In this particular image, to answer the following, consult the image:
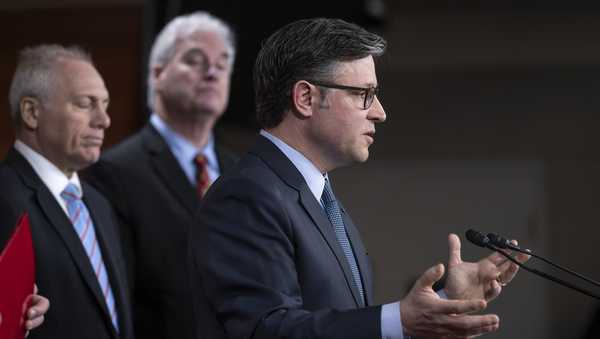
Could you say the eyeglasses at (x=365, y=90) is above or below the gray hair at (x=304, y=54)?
below

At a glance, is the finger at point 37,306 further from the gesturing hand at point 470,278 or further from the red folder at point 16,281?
the gesturing hand at point 470,278

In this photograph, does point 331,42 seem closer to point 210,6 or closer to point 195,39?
point 195,39

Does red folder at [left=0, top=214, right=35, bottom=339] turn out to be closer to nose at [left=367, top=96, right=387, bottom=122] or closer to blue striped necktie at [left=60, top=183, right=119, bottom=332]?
blue striped necktie at [left=60, top=183, right=119, bottom=332]

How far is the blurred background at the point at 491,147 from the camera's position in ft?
23.1

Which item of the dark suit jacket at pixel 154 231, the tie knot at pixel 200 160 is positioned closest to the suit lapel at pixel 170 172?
the dark suit jacket at pixel 154 231

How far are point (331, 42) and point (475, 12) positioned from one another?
5.40 metres

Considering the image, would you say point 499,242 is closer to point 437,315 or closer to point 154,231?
point 437,315

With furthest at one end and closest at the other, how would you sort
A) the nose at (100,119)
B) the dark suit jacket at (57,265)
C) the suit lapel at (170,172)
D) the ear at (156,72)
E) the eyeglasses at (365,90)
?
1. the ear at (156,72)
2. the suit lapel at (170,172)
3. the nose at (100,119)
4. the dark suit jacket at (57,265)
5. the eyeglasses at (365,90)

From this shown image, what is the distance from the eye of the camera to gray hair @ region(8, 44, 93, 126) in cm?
271

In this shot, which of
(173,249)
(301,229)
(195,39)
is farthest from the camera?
(195,39)

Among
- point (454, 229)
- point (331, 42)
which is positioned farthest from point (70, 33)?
point (454, 229)

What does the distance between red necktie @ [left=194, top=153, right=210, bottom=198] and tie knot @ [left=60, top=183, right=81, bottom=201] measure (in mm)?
631

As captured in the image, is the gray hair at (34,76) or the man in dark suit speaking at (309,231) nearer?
the man in dark suit speaking at (309,231)

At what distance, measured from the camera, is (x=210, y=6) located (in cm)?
431
